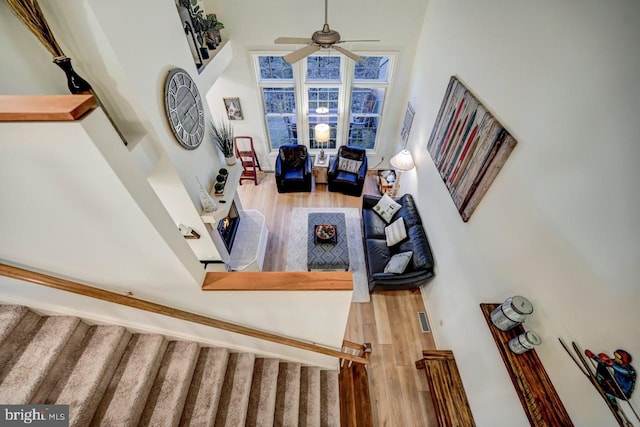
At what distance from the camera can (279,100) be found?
513 cm

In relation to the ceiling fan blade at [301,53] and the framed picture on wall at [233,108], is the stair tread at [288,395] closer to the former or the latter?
the ceiling fan blade at [301,53]

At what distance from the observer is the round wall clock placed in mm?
2295

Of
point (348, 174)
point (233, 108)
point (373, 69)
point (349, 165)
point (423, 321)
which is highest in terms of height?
point (373, 69)

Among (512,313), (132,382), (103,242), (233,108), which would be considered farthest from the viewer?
(233,108)

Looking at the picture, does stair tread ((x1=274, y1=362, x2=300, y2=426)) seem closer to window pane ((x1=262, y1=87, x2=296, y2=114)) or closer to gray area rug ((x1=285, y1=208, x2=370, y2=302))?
gray area rug ((x1=285, y1=208, x2=370, y2=302))

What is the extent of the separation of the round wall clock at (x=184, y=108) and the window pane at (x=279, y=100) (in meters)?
2.32

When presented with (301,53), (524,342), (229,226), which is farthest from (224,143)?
(524,342)

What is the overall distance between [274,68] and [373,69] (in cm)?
176

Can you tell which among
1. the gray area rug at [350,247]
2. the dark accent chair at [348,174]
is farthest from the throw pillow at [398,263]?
the dark accent chair at [348,174]

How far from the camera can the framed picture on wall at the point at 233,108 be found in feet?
16.4

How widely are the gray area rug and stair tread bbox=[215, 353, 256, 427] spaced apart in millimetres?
1992

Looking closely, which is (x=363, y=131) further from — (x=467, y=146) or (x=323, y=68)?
(x=467, y=146)

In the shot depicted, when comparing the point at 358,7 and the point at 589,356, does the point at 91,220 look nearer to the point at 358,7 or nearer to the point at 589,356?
the point at 589,356

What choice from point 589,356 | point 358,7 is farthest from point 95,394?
point 358,7
